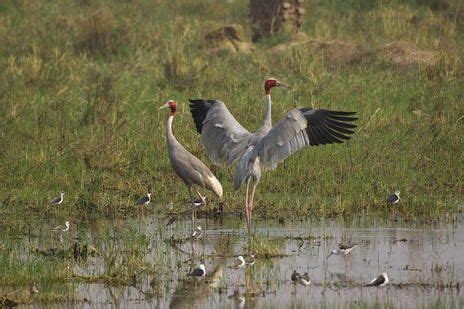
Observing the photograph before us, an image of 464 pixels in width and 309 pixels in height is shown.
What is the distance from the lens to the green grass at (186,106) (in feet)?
34.0

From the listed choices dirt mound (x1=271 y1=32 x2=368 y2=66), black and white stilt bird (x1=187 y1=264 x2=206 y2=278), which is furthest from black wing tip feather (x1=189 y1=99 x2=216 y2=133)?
dirt mound (x1=271 y1=32 x2=368 y2=66)

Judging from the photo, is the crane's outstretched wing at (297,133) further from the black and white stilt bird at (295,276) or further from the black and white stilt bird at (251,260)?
the black and white stilt bird at (295,276)

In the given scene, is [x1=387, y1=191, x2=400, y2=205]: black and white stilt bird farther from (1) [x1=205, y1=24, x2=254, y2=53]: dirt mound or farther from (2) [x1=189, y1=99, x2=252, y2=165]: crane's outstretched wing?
(1) [x1=205, y1=24, x2=254, y2=53]: dirt mound

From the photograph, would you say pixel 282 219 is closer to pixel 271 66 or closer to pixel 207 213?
pixel 207 213

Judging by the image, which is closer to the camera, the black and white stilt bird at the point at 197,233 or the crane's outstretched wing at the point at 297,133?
the black and white stilt bird at the point at 197,233

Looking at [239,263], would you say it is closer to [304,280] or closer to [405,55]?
[304,280]

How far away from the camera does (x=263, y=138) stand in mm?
9586

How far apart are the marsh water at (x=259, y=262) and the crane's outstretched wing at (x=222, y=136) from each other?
2.05 ft

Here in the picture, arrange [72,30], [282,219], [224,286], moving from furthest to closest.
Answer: [72,30]
[282,219]
[224,286]

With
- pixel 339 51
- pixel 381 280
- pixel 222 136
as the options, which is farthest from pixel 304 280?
pixel 339 51

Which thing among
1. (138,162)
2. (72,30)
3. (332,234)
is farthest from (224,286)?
(72,30)

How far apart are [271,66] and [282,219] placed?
20.6 feet

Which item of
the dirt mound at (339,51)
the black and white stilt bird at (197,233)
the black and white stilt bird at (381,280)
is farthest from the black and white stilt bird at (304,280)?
the dirt mound at (339,51)

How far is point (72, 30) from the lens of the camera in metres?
17.5
